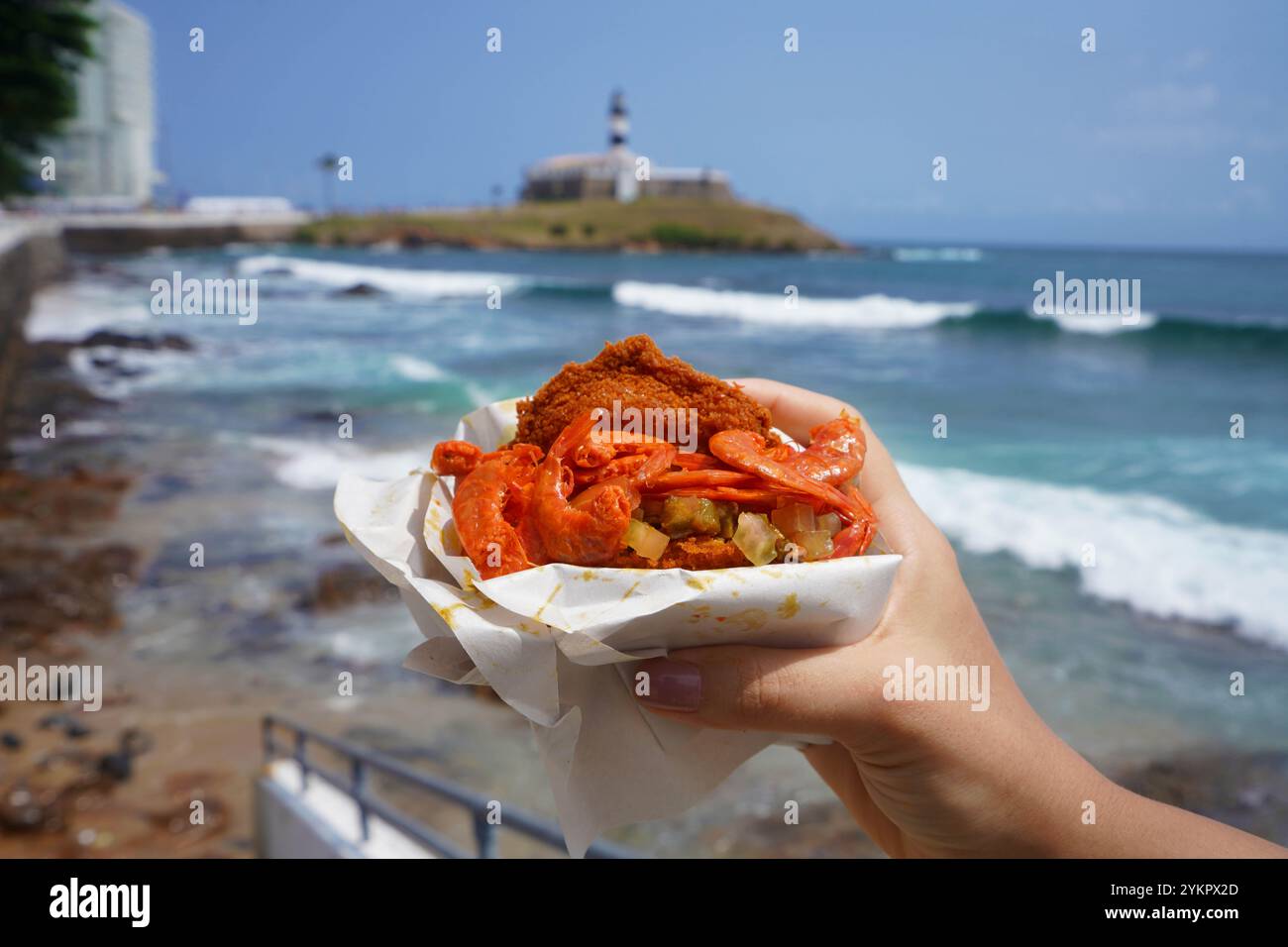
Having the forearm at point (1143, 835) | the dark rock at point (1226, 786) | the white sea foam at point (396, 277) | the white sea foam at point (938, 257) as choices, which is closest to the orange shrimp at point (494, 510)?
the forearm at point (1143, 835)

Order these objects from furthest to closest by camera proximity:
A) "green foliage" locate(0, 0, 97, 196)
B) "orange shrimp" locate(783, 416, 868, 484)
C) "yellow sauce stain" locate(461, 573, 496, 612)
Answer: "green foliage" locate(0, 0, 97, 196), "orange shrimp" locate(783, 416, 868, 484), "yellow sauce stain" locate(461, 573, 496, 612)

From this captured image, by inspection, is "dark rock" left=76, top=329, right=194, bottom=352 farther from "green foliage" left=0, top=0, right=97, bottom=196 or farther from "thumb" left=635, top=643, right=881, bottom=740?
"thumb" left=635, top=643, right=881, bottom=740

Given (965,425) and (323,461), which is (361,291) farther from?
(965,425)

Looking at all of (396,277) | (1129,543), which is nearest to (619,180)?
(396,277)

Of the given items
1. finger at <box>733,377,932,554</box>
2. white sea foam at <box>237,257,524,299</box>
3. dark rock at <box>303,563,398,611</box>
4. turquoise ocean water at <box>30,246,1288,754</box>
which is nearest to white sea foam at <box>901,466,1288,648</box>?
turquoise ocean water at <box>30,246,1288,754</box>

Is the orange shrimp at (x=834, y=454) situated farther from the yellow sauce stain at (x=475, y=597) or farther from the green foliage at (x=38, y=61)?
the green foliage at (x=38, y=61)

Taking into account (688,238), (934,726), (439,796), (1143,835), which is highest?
(688,238)

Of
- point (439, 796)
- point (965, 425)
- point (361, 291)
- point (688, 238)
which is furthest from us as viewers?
point (688, 238)
